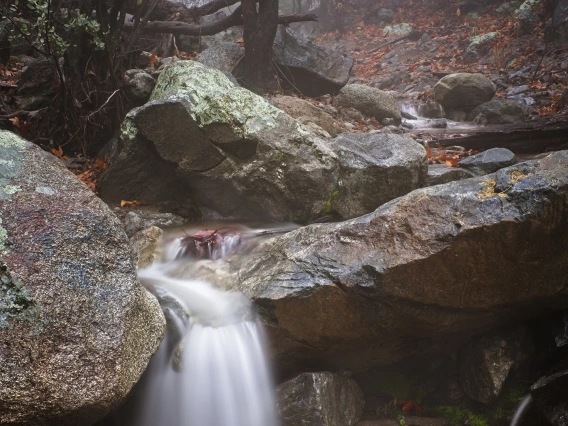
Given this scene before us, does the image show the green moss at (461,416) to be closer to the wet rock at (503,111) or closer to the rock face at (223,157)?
the rock face at (223,157)

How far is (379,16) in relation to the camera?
2345 centimetres

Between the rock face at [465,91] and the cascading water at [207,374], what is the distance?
1040 centimetres

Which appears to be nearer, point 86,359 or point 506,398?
point 86,359

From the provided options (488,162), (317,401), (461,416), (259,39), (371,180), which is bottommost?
(461,416)

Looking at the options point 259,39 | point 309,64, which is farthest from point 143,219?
point 309,64

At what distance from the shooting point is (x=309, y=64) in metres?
10.1

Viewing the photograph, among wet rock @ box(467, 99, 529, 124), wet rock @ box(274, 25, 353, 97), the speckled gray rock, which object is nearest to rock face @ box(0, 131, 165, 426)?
the speckled gray rock

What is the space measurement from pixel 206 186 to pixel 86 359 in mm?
3287

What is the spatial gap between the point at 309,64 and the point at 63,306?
8925mm

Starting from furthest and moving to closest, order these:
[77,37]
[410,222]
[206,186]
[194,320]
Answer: [77,37]
[206,186]
[194,320]
[410,222]

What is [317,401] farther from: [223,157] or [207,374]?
[223,157]

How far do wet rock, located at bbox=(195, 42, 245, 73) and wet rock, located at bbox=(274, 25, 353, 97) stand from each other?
3.10ft

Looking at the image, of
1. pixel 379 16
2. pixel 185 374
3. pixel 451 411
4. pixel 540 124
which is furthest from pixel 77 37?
pixel 379 16

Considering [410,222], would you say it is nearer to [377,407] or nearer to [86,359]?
[377,407]
